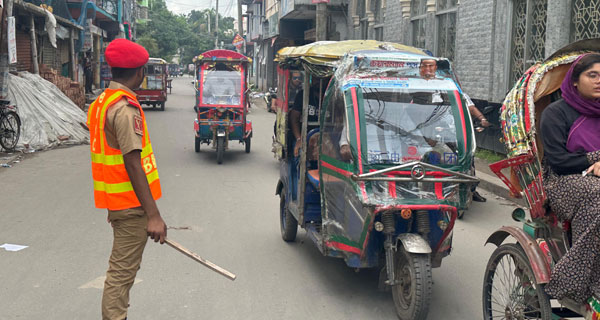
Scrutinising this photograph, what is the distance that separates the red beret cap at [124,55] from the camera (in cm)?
380

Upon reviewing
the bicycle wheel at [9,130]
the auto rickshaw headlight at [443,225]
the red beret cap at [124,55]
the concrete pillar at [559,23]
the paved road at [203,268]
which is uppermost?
the concrete pillar at [559,23]

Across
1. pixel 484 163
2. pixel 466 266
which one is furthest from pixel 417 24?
pixel 466 266

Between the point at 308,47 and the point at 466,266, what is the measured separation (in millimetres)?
2642

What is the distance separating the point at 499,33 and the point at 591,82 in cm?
1040

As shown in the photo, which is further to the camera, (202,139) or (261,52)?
(261,52)

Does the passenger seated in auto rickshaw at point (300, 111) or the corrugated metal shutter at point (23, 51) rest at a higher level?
the corrugated metal shutter at point (23, 51)

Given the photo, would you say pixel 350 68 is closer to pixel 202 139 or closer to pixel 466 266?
pixel 466 266

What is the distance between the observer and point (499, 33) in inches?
529

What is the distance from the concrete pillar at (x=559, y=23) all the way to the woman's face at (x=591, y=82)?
809cm

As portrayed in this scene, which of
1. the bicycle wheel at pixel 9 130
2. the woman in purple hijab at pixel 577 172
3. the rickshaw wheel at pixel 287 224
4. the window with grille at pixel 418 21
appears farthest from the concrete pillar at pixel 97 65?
the woman in purple hijab at pixel 577 172

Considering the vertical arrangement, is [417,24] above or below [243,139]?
above

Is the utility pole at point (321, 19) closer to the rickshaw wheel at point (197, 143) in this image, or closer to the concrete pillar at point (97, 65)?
the rickshaw wheel at point (197, 143)

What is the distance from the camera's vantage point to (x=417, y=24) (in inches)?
742

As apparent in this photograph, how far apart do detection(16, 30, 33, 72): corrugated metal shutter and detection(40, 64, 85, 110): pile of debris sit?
1.84 feet
